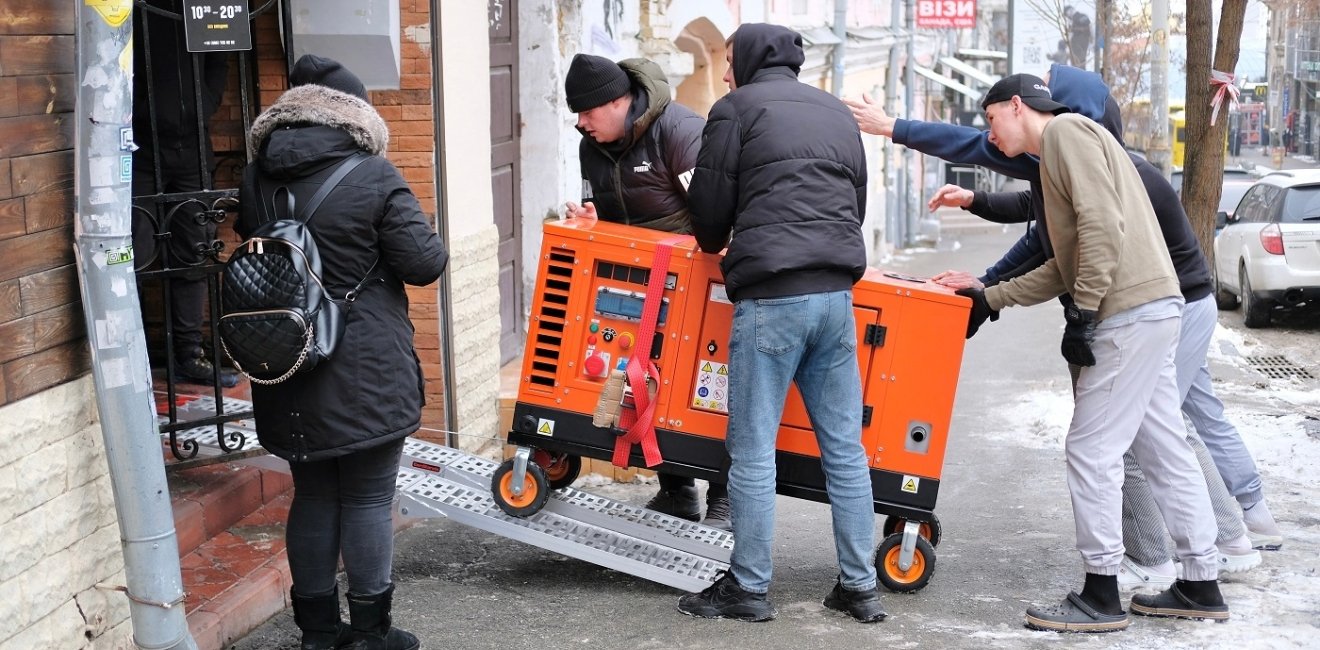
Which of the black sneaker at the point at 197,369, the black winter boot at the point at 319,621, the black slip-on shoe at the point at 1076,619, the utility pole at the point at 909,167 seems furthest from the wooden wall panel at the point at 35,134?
the utility pole at the point at 909,167

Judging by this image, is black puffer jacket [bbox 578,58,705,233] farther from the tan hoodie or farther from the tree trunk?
the tree trunk

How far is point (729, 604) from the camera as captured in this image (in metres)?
4.66

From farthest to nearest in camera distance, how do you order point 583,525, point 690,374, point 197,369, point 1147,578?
point 197,369, point 583,525, point 1147,578, point 690,374

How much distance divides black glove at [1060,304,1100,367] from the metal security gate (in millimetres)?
2923

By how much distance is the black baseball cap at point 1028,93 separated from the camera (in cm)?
456

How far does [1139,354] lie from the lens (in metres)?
4.46

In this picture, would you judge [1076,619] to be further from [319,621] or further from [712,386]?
[319,621]

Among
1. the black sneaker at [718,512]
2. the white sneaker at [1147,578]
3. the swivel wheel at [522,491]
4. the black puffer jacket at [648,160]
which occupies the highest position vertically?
the black puffer jacket at [648,160]

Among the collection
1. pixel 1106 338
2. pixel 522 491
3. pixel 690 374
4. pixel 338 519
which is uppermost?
pixel 1106 338

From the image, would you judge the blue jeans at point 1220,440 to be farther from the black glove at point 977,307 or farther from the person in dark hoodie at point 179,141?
the person in dark hoodie at point 179,141

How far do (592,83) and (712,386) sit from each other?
3.84 feet

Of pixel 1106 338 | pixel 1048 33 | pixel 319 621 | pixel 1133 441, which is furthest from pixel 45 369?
pixel 1048 33

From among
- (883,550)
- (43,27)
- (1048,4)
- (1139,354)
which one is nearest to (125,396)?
(43,27)

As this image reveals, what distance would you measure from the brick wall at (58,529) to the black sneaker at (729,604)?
1.81m
